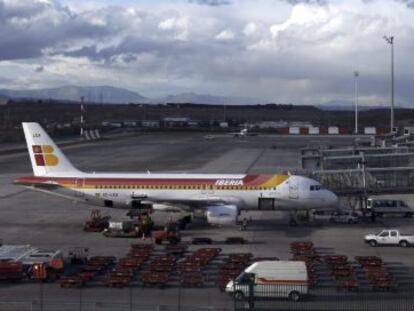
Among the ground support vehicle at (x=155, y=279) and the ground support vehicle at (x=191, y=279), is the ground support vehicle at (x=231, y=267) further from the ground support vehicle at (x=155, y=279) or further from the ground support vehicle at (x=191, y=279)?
the ground support vehicle at (x=155, y=279)

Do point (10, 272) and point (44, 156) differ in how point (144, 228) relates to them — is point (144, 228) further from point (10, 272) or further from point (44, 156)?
point (10, 272)

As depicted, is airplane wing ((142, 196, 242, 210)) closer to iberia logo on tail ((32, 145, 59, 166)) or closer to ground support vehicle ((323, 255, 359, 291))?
iberia logo on tail ((32, 145, 59, 166))

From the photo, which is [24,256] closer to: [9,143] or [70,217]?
[70,217]

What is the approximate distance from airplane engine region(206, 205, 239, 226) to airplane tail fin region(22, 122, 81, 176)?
12.0 m

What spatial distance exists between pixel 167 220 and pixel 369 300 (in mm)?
28521

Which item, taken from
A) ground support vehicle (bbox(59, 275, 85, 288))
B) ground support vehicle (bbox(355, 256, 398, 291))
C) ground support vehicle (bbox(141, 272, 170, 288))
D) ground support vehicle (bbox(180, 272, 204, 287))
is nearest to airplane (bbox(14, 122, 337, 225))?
ground support vehicle (bbox(355, 256, 398, 291))

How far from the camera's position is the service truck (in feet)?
106

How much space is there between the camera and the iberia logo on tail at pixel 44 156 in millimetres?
57812

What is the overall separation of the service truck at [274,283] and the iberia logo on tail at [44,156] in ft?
92.0

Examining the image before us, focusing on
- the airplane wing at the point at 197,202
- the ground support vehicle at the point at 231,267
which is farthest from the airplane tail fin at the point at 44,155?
the ground support vehicle at the point at 231,267

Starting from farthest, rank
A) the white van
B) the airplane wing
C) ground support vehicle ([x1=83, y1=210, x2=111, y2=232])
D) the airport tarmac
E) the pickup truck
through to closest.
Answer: the white van, the airplane wing, ground support vehicle ([x1=83, y1=210, x2=111, y2=232]), the pickup truck, the airport tarmac

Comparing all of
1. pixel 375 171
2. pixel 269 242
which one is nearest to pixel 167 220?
pixel 269 242

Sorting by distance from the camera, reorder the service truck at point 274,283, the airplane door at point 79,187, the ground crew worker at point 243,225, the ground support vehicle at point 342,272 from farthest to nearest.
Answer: the airplane door at point 79,187
the ground crew worker at point 243,225
the ground support vehicle at point 342,272
the service truck at point 274,283

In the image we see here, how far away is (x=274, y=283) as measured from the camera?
32.9 m
